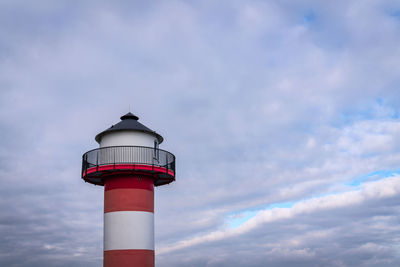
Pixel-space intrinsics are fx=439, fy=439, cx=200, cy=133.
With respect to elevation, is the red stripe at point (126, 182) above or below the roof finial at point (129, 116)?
below

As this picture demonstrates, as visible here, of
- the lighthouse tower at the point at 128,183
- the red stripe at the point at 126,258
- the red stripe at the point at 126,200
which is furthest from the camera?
the red stripe at the point at 126,200

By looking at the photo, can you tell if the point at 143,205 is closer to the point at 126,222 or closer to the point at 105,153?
the point at 126,222

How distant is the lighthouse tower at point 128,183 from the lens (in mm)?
23625

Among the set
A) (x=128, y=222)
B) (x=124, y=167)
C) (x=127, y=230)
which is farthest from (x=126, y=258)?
(x=124, y=167)

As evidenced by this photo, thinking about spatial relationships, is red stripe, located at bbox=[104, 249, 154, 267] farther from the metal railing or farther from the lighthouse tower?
the metal railing

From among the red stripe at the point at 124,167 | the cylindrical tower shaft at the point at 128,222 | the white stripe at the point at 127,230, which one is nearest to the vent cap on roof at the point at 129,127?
the red stripe at the point at 124,167

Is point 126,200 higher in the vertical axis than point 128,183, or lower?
lower

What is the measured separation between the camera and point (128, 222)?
2381 cm

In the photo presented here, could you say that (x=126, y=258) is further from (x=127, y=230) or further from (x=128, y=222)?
(x=128, y=222)

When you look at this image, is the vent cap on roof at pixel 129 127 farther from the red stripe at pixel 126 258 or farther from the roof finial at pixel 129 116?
the red stripe at pixel 126 258

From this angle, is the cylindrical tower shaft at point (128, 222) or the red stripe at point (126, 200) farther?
the red stripe at point (126, 200)

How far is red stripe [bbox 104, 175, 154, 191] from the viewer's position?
24484mm

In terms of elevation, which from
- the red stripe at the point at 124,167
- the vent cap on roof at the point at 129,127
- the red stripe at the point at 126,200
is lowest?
the red stripe at the point at 126,200

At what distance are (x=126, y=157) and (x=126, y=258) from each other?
5.38 meters
